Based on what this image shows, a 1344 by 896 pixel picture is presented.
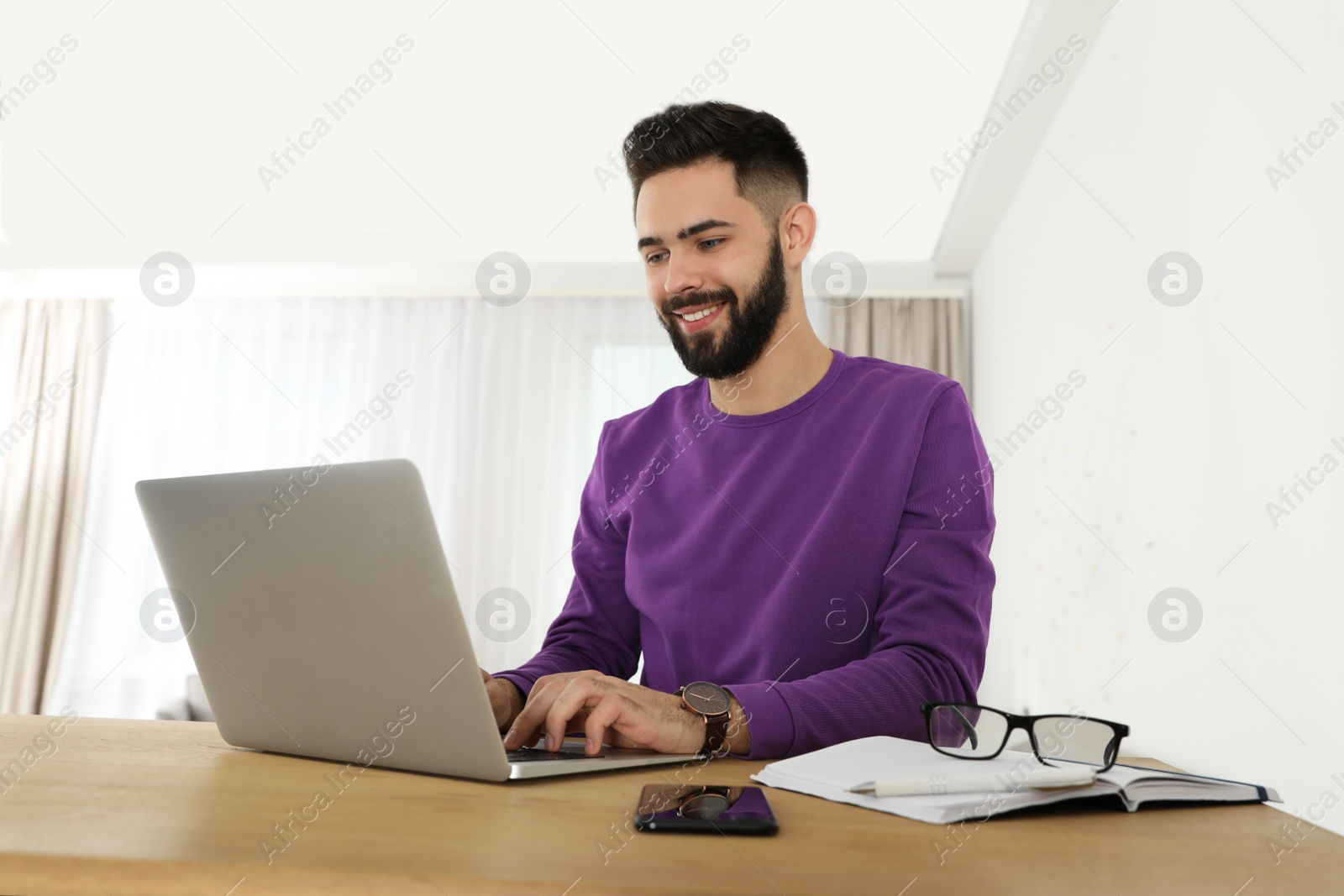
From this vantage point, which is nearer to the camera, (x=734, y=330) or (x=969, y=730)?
(x=969, y=730)

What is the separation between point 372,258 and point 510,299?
72 centimetres

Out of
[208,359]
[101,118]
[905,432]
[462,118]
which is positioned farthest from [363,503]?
[208,359]

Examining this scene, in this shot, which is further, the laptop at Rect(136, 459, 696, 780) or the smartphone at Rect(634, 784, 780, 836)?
the laptop at Rect(136, 459, 696, 780)

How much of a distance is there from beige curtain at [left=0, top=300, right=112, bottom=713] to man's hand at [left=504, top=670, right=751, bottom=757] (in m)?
4.74

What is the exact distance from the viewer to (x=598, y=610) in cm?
139

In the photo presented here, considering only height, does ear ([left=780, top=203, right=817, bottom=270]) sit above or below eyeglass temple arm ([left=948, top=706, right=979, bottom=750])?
above

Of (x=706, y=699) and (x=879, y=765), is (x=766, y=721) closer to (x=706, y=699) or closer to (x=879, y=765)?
(x=706, y=699)

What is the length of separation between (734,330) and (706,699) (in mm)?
676

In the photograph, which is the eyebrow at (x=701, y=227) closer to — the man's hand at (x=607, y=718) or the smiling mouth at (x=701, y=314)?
the smiling mouth at (x=701, y=314)

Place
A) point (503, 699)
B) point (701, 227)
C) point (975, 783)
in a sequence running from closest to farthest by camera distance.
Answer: point (975, 783)
point (503, 699)
point (701, 227)

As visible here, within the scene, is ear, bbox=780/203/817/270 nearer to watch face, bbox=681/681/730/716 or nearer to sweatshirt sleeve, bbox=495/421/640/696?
sweatshirt sleeve, bbox=495/421/640/696

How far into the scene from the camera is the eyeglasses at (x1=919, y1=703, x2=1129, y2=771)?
699mm

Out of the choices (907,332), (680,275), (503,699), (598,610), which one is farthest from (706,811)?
(907,332)

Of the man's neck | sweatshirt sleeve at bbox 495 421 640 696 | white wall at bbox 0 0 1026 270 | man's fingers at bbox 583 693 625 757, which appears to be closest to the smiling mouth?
the man's neck
